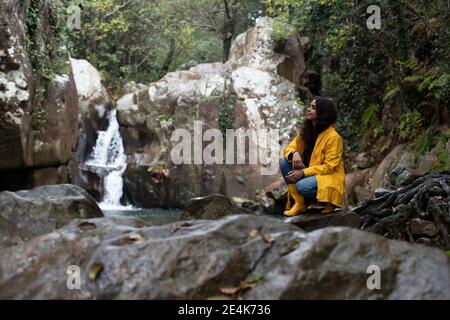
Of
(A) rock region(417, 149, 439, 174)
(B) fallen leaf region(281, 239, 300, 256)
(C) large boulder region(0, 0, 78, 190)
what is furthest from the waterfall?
(B) fallen leaf region(281, 239, 300, 256)

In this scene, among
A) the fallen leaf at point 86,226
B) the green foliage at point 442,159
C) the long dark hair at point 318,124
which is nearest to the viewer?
the fallen leaf at point 86,226

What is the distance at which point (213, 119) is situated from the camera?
19.8m

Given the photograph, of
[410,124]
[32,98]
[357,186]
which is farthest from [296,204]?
[32,98]

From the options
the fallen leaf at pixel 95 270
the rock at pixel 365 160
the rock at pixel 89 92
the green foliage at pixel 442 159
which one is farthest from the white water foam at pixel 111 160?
the fallen leaf at pixel 95 270

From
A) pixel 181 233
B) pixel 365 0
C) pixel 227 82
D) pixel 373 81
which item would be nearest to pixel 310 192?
pixel 181 233

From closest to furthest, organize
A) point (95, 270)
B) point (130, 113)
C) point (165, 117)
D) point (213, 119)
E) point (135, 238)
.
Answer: point (95, 270) < point (135, 238) < point (213, 119) < point (165, 117) < point (130, 113)

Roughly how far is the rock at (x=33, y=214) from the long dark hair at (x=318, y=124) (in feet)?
8.76

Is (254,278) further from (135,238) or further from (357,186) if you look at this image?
(357,186)

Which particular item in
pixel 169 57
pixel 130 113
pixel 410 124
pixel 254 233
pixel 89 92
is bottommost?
pixel 254 233

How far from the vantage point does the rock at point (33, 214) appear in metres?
5.98

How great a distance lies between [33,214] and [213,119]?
46.0 feet

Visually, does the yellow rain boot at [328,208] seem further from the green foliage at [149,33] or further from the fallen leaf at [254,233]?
the green foliage at [149,33]

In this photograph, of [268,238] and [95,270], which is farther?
[268,238]

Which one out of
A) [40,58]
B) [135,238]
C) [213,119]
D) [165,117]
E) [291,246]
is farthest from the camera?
[165,117]
